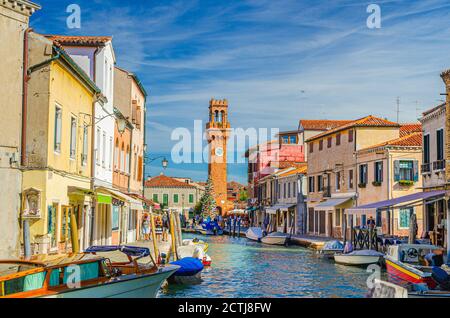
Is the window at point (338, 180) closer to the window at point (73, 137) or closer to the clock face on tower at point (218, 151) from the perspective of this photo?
the window at point (73, 137)

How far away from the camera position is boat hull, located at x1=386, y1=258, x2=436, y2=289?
51.0 feet

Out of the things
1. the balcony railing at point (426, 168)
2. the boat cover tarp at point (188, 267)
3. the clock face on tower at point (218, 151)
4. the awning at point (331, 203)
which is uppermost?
the clock face on tower at point (218, 151)

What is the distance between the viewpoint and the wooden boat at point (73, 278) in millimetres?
10039

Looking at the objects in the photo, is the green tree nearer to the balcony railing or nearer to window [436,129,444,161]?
the balcony railing

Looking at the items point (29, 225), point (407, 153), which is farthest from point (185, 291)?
point (407, 153)

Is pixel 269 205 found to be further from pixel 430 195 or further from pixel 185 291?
pixel 185 291

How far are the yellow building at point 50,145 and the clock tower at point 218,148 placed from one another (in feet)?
239

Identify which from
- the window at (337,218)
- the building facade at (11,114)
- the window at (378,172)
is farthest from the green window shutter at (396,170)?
the building facade at (11,114)

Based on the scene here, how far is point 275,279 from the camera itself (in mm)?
22297

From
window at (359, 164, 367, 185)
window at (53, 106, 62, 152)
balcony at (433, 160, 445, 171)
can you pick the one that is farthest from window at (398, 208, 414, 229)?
window at (53, 106, 62, 152)

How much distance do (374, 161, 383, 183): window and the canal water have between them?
293 inches

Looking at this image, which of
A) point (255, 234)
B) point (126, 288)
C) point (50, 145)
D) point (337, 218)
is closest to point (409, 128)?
point (337, 218)

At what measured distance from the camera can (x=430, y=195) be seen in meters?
24.9

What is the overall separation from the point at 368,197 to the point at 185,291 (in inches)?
880
